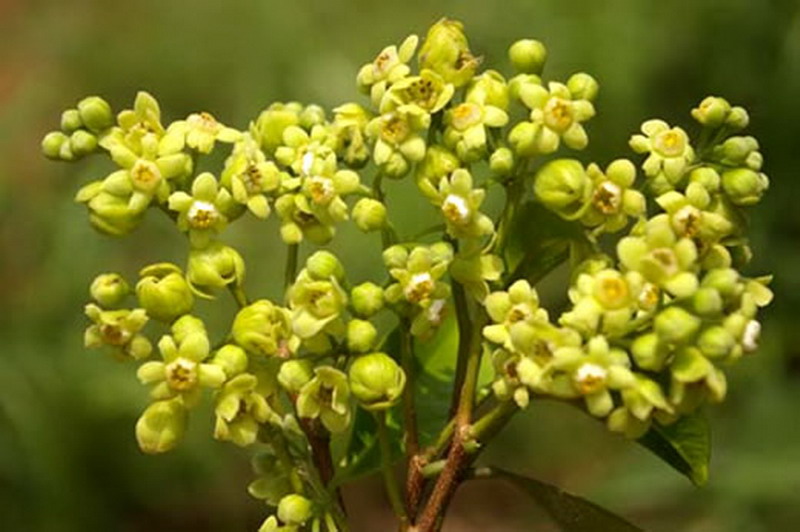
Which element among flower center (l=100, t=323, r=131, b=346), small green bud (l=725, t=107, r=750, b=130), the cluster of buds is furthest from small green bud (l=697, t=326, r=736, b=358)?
flower center (l=100, t=323, r=131, b=346)

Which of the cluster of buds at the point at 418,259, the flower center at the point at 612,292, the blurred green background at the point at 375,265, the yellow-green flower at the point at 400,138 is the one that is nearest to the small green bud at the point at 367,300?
the cluster of buds at the point at 418,259

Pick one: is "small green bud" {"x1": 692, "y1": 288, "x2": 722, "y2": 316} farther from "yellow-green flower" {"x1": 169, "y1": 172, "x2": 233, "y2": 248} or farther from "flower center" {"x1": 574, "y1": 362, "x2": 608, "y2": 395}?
"yellow-green flower" {"x1": 169, "y1": 172, "x2": 233, "y2": 248}

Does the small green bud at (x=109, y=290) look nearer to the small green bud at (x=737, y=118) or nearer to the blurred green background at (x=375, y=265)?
the small green bud at (x=737, y=118)

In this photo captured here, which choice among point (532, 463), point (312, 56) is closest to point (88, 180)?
point (312, 56)

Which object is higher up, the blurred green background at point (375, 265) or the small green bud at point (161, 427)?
the blurred green background at point (375, 265)

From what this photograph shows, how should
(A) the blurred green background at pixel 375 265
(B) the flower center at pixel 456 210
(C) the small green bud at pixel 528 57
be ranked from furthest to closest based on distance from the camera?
(A) the blurred green background at pixel 375 265 → (C) the small green bud at pixel 528 57 → (B) the flower center at pixel 456 210

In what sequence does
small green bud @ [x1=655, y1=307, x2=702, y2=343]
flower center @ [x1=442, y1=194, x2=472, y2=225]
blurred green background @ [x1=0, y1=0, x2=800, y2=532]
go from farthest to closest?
blurred green background @ [x1=0, y1=0, x2=800, y2=532], flower center @ [x1=442, y1=194, x2=472, y2=225], small green bud @ [x1=655, y1=307, x2=702, y2=343]

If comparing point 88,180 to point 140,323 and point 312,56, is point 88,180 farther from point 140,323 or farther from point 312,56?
point 140,323
